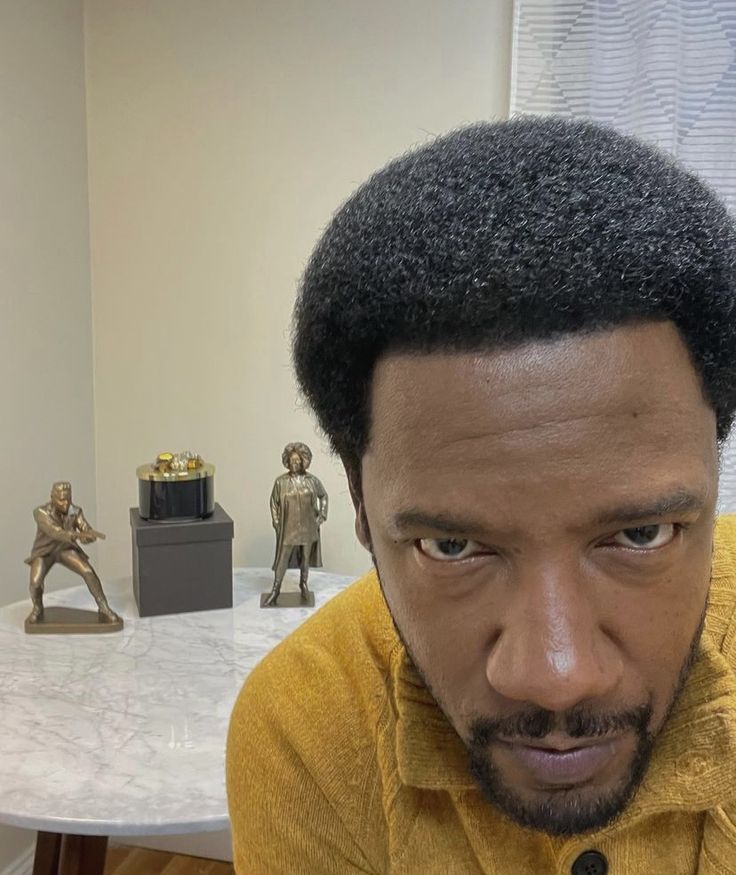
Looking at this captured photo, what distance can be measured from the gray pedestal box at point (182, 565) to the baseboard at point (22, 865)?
660 mm

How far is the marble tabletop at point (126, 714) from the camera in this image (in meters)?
0.92

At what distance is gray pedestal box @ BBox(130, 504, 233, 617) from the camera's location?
1407mm

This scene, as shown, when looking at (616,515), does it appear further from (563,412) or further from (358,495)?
(358,495)

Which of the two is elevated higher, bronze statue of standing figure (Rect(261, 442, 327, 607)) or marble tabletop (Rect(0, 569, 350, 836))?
bronze statue of standing figure (Rect(261, 442, 327, 607))

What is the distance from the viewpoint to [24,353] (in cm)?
164

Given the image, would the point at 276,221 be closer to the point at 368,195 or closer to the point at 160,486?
the point at 160,486

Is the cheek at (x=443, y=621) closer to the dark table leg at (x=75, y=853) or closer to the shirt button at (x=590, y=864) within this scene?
the shirt button at (x=590, y=864)

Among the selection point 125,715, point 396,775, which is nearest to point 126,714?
point 125,715

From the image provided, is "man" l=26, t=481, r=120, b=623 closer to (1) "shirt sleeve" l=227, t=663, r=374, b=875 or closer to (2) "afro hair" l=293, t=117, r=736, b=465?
(1) "shirt sleeve" l=227, t=663, r=374, b=875

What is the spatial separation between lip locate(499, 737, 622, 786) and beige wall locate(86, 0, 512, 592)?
1250 mm

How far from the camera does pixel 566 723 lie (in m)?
0.47

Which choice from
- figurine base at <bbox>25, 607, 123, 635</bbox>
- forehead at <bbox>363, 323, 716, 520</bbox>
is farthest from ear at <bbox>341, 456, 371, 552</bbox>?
figurine base at <bbox>25, 607, 123, 635</bbox>

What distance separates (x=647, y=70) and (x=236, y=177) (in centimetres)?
78

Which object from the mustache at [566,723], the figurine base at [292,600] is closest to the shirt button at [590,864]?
the mustache at [566,723]
